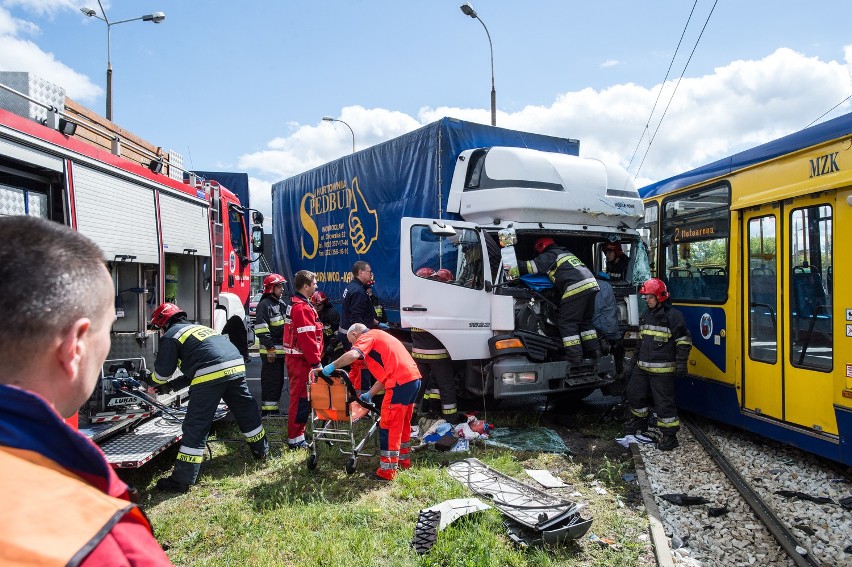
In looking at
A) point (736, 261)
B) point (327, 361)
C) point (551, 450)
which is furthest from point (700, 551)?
point (327, 361)

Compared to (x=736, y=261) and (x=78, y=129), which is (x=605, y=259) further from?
(x=78, y=129)

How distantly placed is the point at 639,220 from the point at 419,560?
546 cm

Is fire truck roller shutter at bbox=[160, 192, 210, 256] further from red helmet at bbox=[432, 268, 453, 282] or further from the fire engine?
red helmet at bbox=[432, 268, 453, 282]

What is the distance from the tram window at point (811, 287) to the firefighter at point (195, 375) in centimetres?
Result: 518

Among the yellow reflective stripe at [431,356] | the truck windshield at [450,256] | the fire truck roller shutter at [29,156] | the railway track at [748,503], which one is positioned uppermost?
the fire truck roller shutter at [29,156]

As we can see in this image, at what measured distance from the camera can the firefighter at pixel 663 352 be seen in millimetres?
6215

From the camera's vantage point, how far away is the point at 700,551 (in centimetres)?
398

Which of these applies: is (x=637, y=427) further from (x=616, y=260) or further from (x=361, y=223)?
(x=361, y=223)

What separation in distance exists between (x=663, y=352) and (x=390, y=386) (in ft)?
10.0

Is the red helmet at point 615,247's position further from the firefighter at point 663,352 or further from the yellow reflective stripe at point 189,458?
the yellow reflective stripe at point 189,458

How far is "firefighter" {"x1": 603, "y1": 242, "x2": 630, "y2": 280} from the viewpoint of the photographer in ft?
25.3

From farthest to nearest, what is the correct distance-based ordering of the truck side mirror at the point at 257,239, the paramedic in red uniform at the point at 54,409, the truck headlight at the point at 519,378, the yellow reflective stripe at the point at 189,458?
the truck side mirror at the point at 257,239 → the truck headlight at the point at 519,378 → the yellow reflective stripe at the point at 189,458 → the paramedic in red uniform at the point at 54,409

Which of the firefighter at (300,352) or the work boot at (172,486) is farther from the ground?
the firefighter at (300,352)

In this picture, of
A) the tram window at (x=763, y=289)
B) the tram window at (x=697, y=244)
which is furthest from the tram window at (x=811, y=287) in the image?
the tram window at (x=697, y=244)
